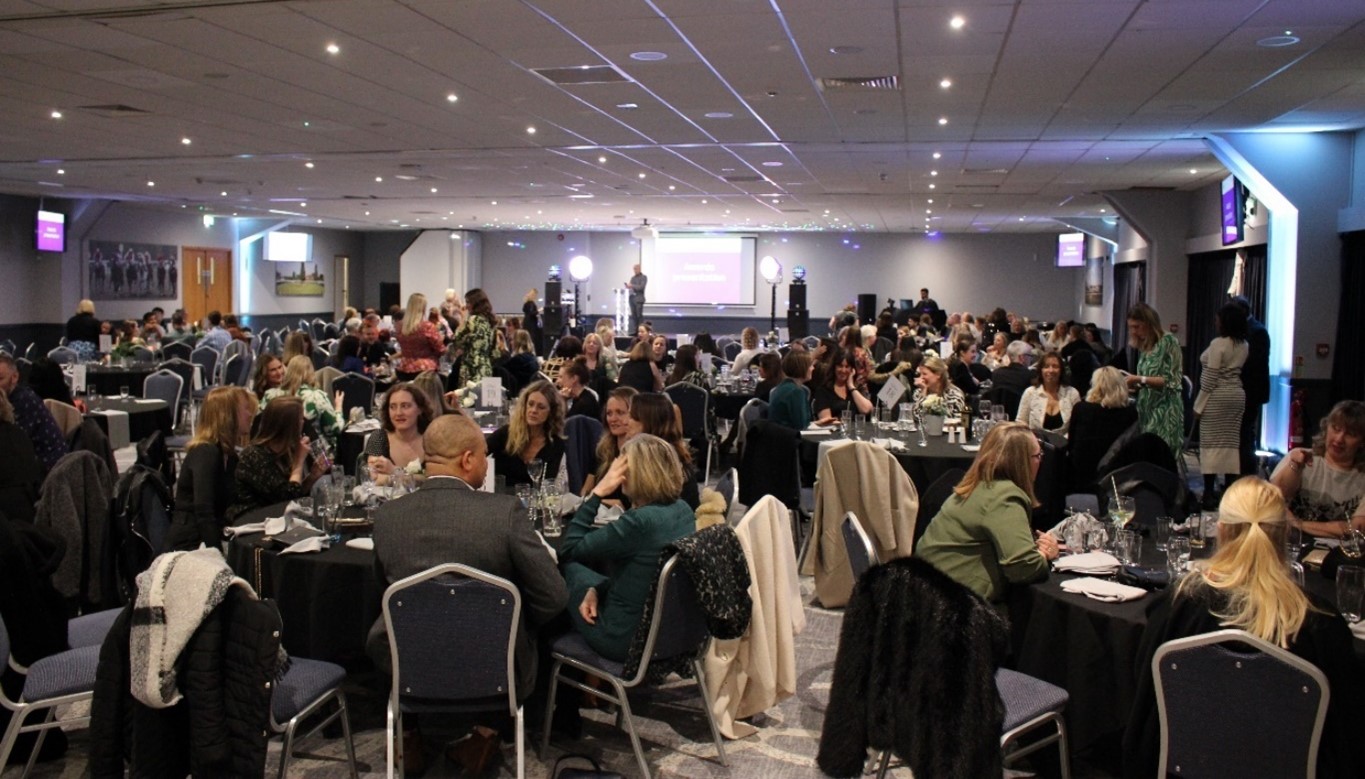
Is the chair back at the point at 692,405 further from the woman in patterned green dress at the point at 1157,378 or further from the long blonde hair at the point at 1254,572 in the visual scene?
the long blonde hair at the point at 1254,572

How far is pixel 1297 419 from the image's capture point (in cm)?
973

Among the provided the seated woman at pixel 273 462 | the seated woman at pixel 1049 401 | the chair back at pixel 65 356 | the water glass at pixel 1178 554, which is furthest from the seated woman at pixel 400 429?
the chair back at pixel 65 356

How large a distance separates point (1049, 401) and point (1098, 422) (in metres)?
0.86

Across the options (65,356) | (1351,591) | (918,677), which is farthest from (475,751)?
(65,356)

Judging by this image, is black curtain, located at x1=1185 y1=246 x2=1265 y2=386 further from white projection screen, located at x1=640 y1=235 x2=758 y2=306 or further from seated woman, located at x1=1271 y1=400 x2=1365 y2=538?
white projection screen, located at x1=640 y1=235 x2=758 y2=306

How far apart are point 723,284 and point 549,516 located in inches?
1073

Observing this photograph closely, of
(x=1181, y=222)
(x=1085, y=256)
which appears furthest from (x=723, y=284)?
(x=1181, y=222)

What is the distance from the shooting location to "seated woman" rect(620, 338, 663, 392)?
9.48 metres

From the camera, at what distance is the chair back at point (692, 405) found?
9.24m

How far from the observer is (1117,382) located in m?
6.93

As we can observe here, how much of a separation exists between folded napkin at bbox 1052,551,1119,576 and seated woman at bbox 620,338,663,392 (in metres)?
5.63

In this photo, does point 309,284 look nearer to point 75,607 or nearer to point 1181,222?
point 1181,222

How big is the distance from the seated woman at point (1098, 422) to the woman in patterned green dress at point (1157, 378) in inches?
61.4

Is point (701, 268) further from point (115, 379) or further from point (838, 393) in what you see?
point (838, 393)
